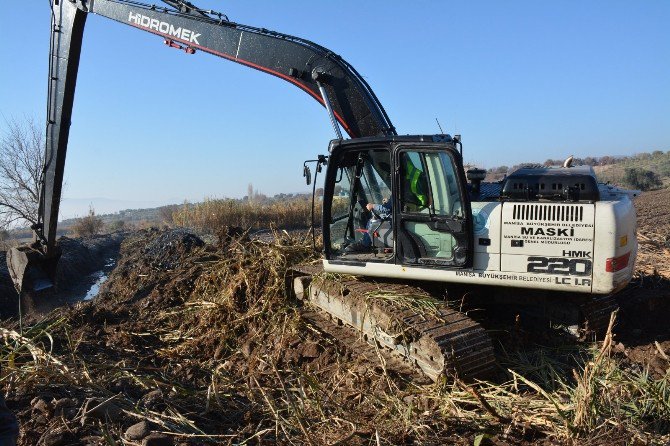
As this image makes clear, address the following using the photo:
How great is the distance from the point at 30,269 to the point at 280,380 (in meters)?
5.82

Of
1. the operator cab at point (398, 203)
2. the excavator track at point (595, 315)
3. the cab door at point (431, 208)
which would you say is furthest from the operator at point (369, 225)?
the excavator track at point (595, 315)

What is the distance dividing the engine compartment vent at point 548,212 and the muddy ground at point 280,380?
3.71 feet

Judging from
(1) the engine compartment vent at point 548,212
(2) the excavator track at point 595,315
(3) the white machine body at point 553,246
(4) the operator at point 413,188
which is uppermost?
(4) the operator at point 413,188

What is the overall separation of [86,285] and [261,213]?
994 cm

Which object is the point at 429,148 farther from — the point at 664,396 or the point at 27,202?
the point at 27,202

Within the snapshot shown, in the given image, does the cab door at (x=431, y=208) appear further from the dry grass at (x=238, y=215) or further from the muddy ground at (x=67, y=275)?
the dry grass at (x=238, y=215)

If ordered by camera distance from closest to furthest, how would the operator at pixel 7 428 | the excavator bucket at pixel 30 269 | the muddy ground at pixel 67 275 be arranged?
the operator at pixel 7 428, the excavator bucket at pixel 30 269, the muddy ground at pixel 67 275

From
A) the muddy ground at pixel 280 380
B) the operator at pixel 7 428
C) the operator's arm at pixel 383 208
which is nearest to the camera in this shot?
the operator at pixel 7 428

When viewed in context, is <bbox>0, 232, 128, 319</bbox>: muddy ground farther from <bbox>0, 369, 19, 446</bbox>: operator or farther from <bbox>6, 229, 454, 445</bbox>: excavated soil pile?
<bbox>0, 369, 19, 446</bbox>: operator

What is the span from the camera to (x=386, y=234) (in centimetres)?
565

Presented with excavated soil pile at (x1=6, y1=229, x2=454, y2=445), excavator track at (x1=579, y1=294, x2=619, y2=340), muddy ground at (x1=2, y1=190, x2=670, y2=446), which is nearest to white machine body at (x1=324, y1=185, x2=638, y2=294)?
excavator track at (x1=579, y1=294, x2=619, y2=340)

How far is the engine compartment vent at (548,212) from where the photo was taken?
15.7 ft

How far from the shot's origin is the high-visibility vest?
17.4 feet

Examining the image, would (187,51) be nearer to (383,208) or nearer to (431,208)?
(383,208)
